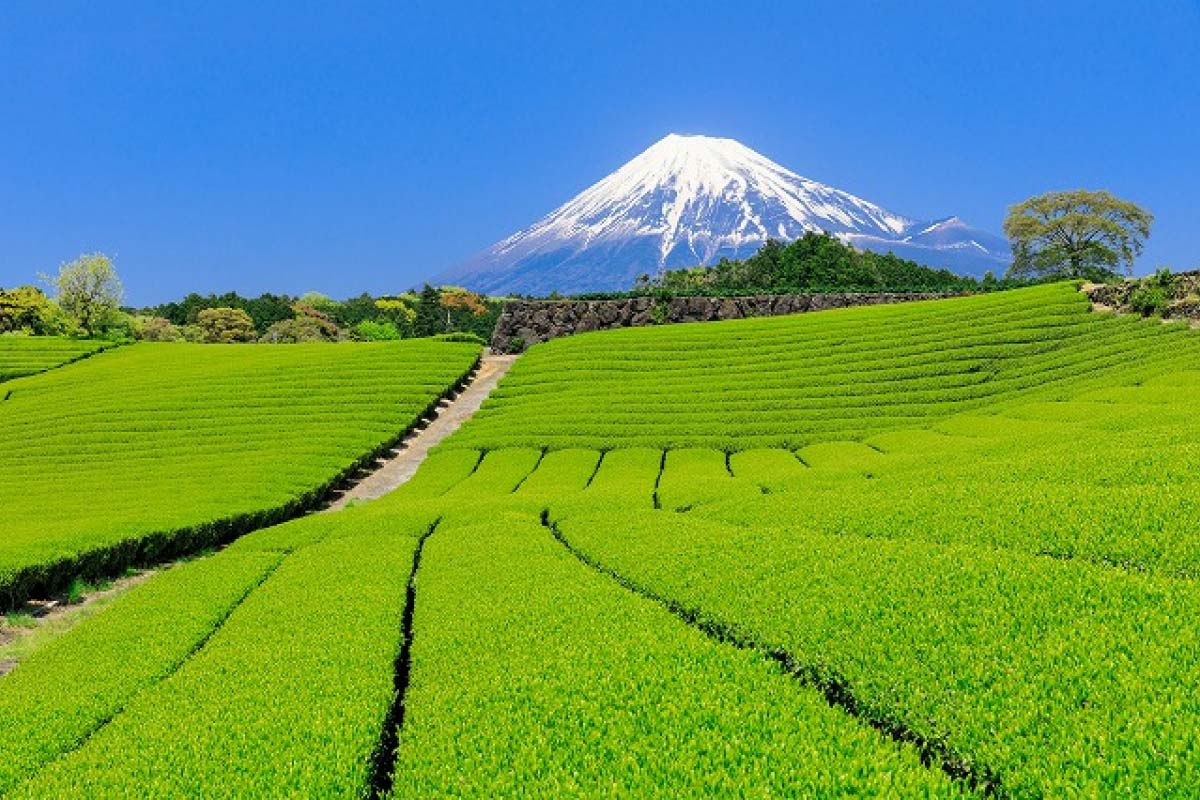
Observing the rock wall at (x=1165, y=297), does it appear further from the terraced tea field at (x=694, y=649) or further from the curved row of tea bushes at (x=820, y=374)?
the terraced tea field at (x=694, y=649)

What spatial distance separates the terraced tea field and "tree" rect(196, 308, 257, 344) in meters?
112

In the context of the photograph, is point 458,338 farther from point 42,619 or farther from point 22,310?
point 22,310

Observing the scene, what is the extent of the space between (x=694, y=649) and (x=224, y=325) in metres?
129

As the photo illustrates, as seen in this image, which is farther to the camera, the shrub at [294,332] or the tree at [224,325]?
the tree at [224,325]

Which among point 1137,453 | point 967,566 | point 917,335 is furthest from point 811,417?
point 967,566

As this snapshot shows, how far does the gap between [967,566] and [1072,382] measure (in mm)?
27567

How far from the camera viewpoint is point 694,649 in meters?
8.18

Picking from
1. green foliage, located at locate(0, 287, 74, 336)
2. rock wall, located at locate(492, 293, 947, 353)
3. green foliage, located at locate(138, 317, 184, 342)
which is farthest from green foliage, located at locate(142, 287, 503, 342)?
rock wall, located at locate(492, 293, 947, 353)

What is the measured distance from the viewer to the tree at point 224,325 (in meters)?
119

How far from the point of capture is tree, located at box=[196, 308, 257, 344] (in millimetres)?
118688

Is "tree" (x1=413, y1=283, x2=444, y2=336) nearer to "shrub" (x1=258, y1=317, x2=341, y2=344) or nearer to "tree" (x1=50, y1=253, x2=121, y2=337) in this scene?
"shrub" (x1=258, y1=317, x2=341, y2=344)

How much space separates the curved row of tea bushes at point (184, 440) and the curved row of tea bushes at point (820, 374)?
6742mm

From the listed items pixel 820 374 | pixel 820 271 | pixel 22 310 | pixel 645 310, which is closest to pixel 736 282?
pixel 820 271

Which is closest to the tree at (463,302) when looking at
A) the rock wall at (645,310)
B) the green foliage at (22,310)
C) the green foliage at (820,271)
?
the green foliage at (820,271)
